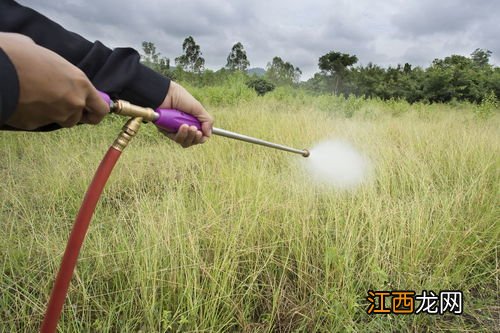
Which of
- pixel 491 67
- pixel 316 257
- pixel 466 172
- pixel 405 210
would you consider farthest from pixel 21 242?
pixel 491 67

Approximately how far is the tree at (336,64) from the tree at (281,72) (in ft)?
5.90

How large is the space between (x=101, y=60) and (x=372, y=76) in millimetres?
15635

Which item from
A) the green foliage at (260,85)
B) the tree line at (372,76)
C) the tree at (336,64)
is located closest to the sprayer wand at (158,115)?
the tree line at (372,76)

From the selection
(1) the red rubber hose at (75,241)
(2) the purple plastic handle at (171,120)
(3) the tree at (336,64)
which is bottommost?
(1) the red rubber hose at (75,241)

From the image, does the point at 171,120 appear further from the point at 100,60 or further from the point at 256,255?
the point at 256,255

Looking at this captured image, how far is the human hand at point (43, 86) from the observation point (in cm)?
47

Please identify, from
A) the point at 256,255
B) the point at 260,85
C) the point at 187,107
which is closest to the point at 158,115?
the point at 187,107

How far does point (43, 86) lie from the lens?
1.61 feet

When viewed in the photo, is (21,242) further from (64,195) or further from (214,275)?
(214,275)

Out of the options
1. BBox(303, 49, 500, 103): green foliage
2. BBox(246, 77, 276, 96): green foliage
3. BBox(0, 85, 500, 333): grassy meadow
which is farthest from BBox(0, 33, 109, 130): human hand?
BBox(303, 49, 500, 103): green foliage

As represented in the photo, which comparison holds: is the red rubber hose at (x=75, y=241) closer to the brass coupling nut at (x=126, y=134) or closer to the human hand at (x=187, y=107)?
the brass coupling nut at (x=126, y=134)

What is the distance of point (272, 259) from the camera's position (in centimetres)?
113

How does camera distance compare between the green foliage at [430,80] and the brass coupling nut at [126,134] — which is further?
the green foliage at [430,80]

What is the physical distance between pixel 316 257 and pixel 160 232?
0.63 meters
